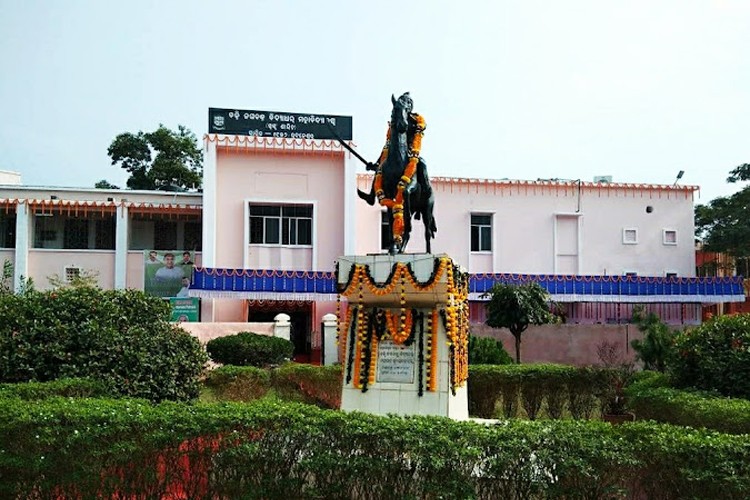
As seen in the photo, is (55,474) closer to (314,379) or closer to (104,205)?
(314,379)

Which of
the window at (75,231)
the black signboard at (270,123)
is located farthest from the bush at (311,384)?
the window at (75,231)

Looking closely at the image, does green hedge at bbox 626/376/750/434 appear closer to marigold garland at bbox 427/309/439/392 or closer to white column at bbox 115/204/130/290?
marigold garland at bbox 427/309/439/392

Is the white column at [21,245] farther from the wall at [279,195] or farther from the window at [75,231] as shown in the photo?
the wall at [279,195]

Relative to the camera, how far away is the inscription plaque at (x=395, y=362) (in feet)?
29.0

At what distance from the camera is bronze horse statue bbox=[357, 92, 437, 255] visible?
944cm

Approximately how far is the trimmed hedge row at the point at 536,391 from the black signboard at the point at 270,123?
15.7 meters

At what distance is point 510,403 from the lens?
13578 mm

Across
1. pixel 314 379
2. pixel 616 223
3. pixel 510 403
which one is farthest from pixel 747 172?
pixel 314 379

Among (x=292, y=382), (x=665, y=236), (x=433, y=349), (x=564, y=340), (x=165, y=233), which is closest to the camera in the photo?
(x=433, y=349)

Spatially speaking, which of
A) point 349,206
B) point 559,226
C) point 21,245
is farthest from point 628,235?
point 21,245

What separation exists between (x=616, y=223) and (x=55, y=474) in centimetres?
2572

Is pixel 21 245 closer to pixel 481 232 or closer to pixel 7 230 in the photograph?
pixel 7 230

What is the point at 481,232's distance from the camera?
92.4 feet

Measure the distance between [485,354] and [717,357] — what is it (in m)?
8.54
